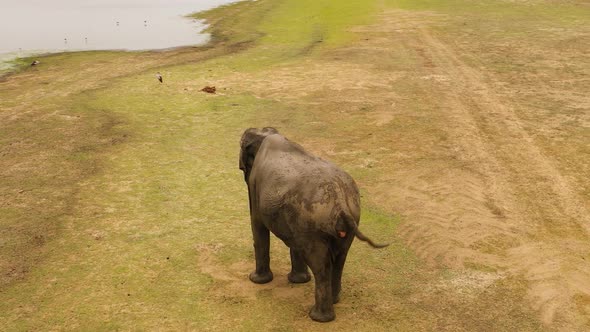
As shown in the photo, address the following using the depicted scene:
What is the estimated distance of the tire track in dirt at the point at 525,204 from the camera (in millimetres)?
9305

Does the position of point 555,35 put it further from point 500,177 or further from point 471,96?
point 500,177

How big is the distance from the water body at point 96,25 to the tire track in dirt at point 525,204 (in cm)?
1665

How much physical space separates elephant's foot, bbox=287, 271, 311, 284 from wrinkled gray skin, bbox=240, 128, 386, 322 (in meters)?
0.74

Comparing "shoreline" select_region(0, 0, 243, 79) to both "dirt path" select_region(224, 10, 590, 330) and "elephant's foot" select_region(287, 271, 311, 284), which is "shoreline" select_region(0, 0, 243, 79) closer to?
"dirt path" select_region(224, 10, 590, 330)

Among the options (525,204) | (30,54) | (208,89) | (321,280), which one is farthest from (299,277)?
(30,54)

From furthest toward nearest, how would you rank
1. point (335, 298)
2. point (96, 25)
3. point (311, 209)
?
1. point (96, 25)
2. point (335, 298)
3. point (311, 209)

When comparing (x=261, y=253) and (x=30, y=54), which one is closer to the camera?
(x=261, y=253)

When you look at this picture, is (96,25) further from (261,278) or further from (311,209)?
(311,209)

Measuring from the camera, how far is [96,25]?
35750mm

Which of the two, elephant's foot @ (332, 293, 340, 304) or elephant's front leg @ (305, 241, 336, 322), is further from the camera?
elephant's foot @ (332, 293, 340, 304)

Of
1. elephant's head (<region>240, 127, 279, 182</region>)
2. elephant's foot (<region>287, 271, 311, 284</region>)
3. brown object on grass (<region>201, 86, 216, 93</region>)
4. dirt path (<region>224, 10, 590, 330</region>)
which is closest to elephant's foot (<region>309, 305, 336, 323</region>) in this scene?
elephant's foot (<region>287, 271, 311, 284</region>)

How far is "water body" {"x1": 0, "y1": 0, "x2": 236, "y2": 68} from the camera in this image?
1155 inches

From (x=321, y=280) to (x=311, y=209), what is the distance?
38.9 inches

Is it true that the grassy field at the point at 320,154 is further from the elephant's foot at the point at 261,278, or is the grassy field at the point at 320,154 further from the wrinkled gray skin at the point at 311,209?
the wrinkled gray skin at the point at 311,209
